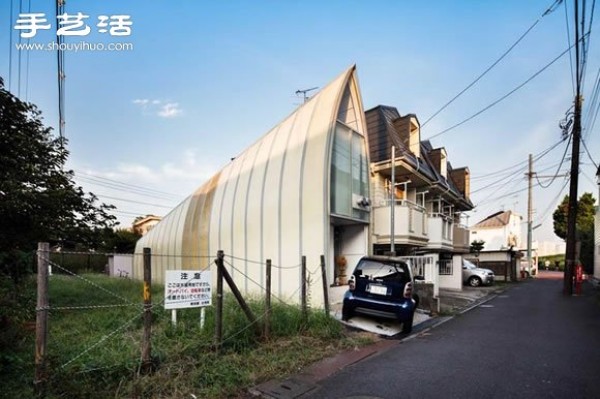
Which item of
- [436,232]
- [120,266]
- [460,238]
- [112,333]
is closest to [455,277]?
[460,238]

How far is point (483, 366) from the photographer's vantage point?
5.68 metres

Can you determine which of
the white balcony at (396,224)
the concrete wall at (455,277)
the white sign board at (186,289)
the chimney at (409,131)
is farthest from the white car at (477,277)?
the white sign board at (186,289)

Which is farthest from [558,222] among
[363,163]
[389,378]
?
[389,378]

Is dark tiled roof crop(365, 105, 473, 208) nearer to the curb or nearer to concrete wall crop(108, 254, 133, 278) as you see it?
the curb

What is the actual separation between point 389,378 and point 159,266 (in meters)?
17.4

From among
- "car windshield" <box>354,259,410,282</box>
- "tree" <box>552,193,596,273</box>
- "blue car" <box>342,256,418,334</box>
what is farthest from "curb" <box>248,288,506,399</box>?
"tree" <box>552,193,596,273</box>

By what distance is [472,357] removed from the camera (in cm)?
624

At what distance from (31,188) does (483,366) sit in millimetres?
9952

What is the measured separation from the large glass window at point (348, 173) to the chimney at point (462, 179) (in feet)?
55.3

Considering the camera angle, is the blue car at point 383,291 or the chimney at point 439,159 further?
the chimney at point 439,159

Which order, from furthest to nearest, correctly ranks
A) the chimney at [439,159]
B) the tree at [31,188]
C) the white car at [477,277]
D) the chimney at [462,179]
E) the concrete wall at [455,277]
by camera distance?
1. the chimney at [462,179]
2. the white car at [477,277]
3. the chimney at [439,159]
4. the concrete wall at [455,277]
5. the tree at [31,188]

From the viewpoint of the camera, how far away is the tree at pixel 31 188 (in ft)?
26.3

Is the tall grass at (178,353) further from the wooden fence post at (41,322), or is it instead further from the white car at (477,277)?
the white car at (477,277)

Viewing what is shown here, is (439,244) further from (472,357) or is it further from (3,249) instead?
(3,249)
